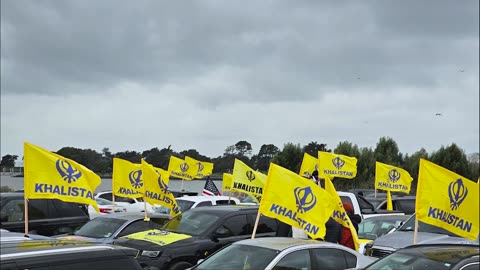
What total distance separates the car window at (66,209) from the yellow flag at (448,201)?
29.9 feet

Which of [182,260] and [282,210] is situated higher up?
[282,210]

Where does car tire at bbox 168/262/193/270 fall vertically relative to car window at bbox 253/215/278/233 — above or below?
below

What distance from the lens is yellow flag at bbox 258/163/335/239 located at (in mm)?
9953

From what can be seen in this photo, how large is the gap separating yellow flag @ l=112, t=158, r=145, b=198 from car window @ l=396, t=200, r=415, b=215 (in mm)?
8659

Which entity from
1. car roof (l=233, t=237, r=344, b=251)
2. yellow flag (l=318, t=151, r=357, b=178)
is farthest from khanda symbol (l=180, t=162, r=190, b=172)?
car roof (l=233, t=237, r=344, b=251)

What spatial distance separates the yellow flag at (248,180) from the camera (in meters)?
14.2

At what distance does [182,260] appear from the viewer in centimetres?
1017

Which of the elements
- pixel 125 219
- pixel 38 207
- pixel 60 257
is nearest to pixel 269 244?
pixel 60 257

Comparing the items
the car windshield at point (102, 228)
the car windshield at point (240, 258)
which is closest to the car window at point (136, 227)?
the car windshield at point (102, 228)

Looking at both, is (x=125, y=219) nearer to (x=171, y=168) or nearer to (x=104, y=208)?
(x=104, y=208)

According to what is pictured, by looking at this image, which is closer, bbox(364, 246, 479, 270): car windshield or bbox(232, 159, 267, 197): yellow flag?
bbox(364, 246, 479, 270): car windshield

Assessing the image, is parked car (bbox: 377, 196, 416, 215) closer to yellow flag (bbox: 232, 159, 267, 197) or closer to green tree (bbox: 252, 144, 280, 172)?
yellow flag (bbox: 232, 159, 267, 197)

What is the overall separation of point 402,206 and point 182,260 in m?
10.9

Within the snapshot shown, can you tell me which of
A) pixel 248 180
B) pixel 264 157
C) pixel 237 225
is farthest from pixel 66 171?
pixel 264 157
